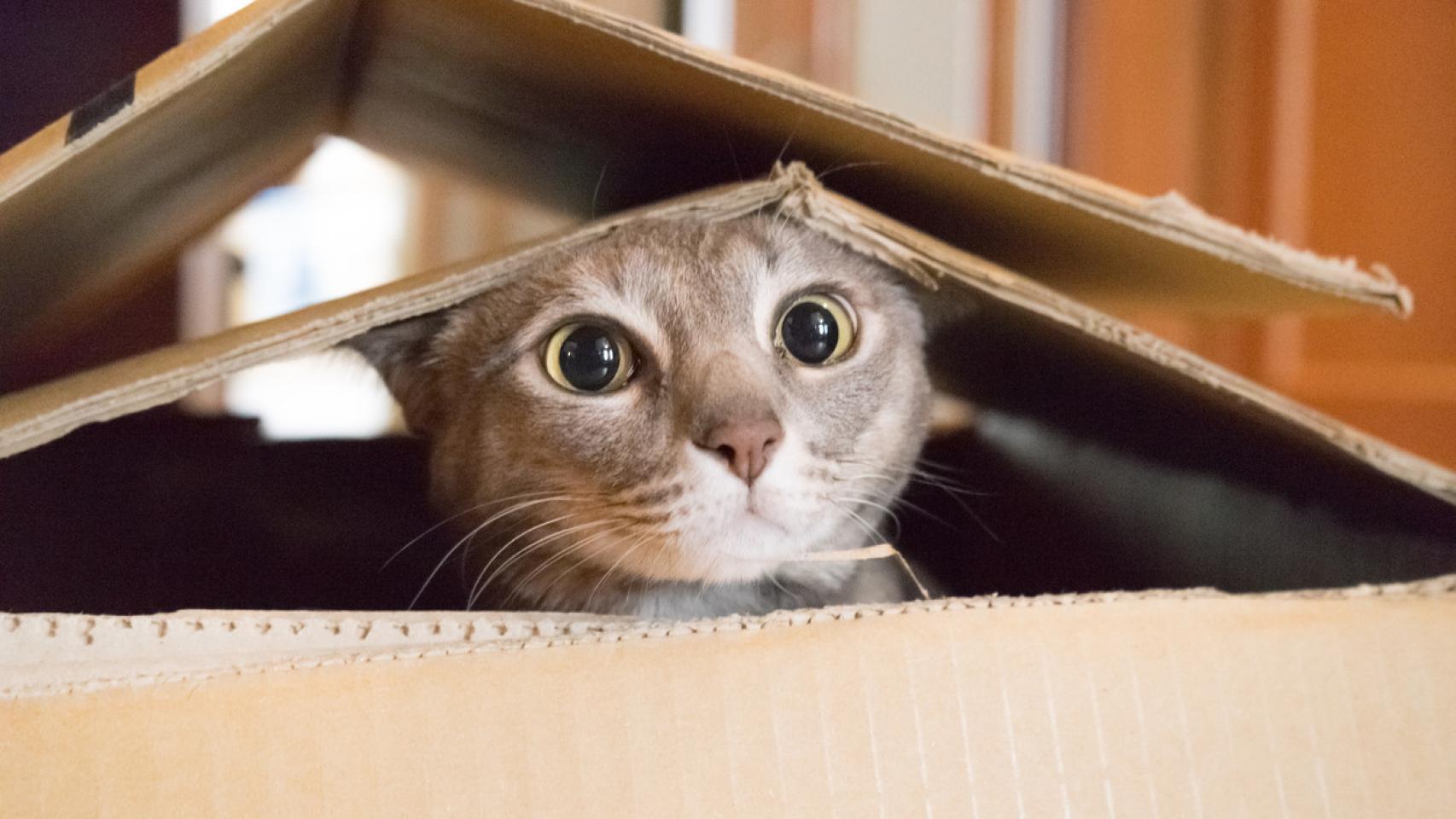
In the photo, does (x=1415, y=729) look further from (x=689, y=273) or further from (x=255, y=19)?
(x=255, y=19)

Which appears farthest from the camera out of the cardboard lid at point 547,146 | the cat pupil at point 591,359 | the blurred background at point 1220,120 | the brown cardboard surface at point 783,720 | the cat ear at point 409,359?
the blurred background at point 1220,120

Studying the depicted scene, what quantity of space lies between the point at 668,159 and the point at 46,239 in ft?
2.32

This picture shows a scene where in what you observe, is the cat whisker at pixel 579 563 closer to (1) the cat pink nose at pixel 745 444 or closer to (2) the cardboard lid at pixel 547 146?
(1) the cat pink nose at pixel 745 444

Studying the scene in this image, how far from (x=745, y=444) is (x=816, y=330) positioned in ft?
0.93

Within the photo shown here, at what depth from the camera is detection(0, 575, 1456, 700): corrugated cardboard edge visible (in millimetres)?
655

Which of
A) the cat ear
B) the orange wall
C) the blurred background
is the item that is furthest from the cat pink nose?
the orange wall

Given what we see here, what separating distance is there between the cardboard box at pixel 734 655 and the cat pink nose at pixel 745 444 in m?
0.21

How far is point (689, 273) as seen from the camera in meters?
1.20

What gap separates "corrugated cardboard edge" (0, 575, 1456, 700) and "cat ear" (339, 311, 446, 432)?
2.12 feet

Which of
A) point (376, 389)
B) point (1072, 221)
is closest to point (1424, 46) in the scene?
point (1072, 221)

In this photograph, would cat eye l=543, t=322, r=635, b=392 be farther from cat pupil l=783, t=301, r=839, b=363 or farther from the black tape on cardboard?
the black tape on cardboard

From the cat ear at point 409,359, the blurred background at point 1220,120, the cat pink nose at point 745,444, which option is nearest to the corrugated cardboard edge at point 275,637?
the cat pink nose at point 745,444

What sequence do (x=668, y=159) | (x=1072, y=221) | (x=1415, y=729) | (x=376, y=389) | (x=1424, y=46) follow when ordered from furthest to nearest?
(x=1424, y=46) → (x=376, y=389) → (x=668, y=159) → (x=1072, y=221) → (x=1415, y=729)

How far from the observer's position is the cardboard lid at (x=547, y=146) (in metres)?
0.79
